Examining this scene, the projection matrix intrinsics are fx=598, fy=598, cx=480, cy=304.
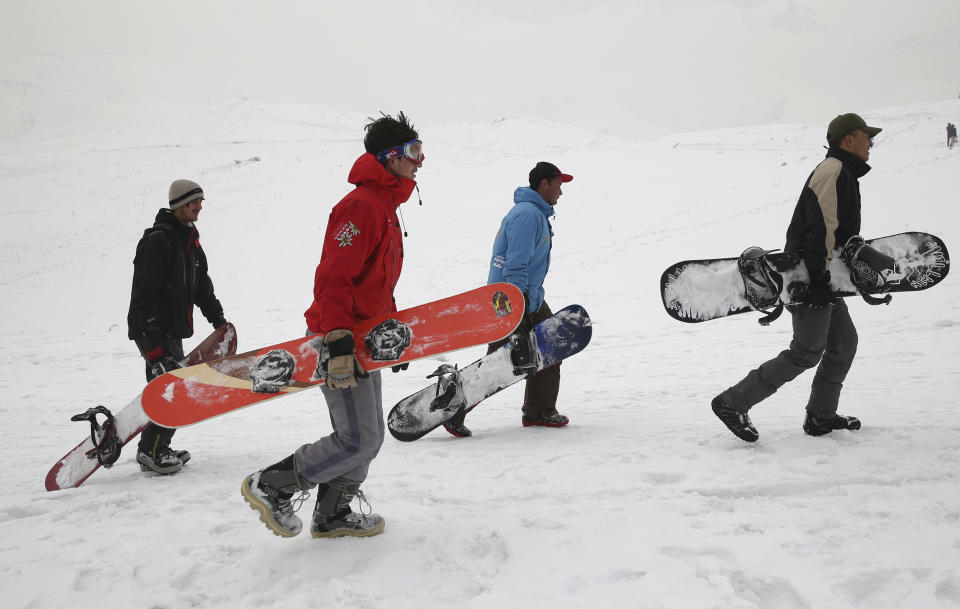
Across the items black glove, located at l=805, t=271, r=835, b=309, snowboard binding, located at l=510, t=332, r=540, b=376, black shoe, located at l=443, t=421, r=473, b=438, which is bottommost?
black shoe, located at l=443, t=421, r=473, b=438

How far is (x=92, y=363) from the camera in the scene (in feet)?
30.1

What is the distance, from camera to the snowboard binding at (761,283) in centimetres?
382

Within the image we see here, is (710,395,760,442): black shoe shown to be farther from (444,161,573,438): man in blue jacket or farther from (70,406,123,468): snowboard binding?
(70,406,123,468): snowboard binding

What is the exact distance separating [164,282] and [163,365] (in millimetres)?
613

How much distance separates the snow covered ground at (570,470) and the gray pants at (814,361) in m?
0.29

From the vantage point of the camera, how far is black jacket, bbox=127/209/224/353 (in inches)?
164

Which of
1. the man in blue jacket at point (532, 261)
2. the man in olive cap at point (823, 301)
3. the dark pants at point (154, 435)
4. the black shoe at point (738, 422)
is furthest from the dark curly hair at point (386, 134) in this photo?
the black shoe at point (738, 422)

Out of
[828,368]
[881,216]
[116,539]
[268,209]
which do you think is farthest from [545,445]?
[268,209]

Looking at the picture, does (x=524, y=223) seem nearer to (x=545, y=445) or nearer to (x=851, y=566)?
(x=545, y=445)

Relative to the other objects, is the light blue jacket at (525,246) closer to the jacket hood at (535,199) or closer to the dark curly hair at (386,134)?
the jacket hood at (535,199)

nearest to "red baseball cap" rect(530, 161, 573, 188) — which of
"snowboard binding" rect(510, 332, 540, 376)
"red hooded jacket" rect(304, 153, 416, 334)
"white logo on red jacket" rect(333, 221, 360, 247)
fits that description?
"snowboard binding" rect(510, 332, 540, 376)

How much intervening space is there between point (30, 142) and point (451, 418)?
126 feet

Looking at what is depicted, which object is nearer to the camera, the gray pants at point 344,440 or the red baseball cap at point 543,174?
the gray pants at point 344,440

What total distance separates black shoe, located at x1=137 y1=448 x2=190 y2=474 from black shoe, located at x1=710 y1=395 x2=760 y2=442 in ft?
12.5
